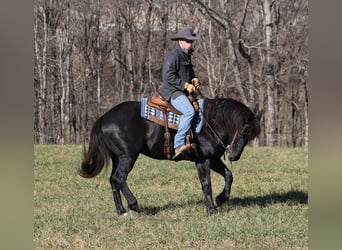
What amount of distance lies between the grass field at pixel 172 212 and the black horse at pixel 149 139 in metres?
0.53

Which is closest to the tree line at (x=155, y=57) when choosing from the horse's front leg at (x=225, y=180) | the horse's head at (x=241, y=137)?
the horse's front leg at (x=225, y=180)

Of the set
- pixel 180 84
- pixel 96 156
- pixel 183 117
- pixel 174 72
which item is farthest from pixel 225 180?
pixel 96 156

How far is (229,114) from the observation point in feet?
23.2

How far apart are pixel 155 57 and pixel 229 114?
20501 mm

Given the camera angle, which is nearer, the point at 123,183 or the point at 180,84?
the point at 180,84

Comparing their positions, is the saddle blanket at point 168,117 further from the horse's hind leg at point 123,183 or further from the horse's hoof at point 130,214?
the horse's hoof at point 130,214

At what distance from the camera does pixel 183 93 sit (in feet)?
22.4

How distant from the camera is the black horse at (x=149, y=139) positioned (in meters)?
6.95

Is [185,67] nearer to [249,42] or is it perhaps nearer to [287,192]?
[287,192]

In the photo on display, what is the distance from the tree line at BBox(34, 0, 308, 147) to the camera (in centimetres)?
2552

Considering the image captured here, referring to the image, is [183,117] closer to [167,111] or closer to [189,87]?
[167,111]

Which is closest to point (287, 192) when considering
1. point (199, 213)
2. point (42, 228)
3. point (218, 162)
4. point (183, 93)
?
point (218, 162)
